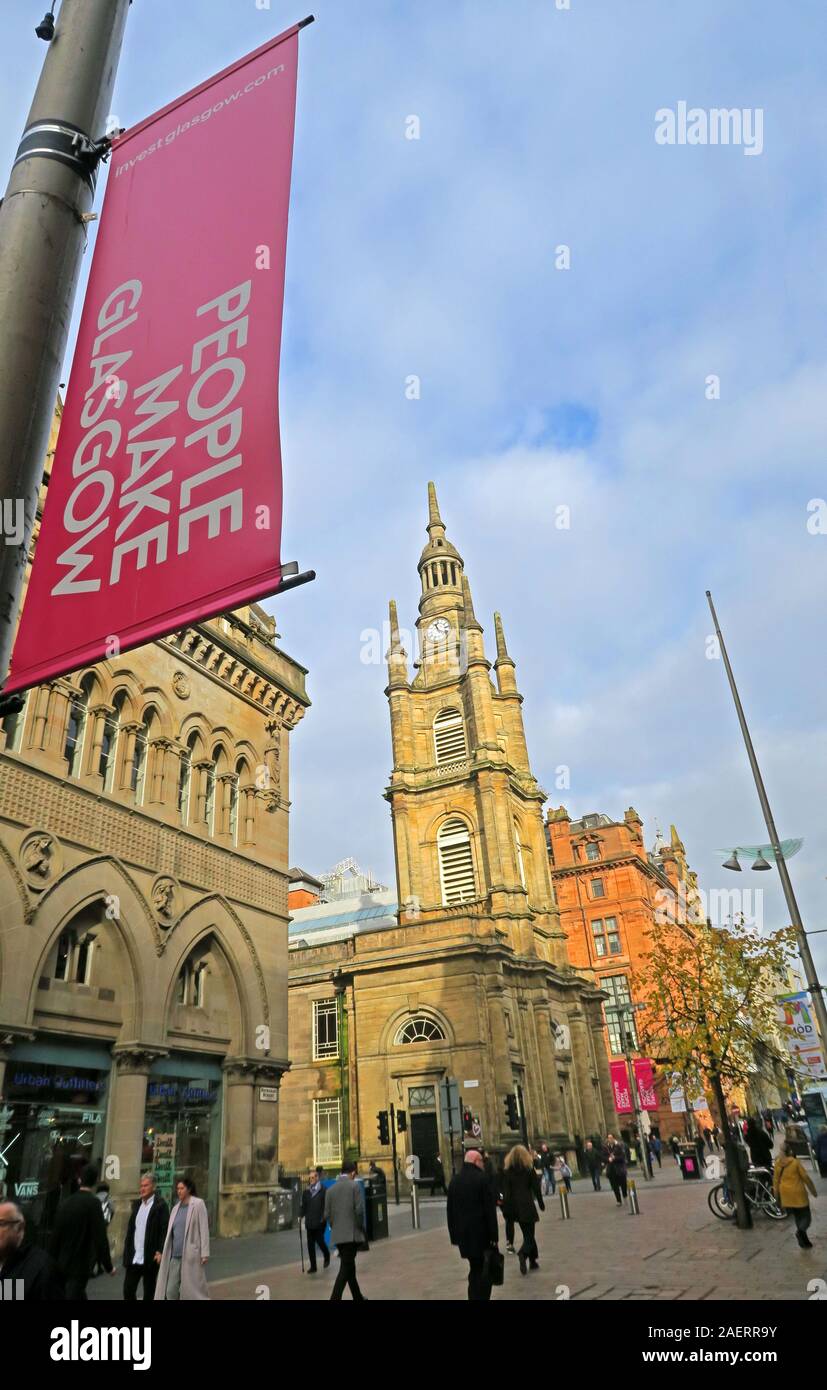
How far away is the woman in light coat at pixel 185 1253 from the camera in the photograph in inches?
357

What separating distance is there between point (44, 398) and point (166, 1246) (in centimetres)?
903

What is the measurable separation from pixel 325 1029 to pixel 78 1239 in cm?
3516

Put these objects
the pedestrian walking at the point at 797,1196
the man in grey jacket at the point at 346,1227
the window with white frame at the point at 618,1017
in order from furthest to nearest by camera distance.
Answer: the window with white frame at the point at 618,1017, the pedestrian walking at the point at 797,1196, the man in grey jacket at the point at 346,1227

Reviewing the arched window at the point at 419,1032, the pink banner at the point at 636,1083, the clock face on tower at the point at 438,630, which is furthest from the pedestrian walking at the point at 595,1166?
the clock face on tower at the point at 438,630

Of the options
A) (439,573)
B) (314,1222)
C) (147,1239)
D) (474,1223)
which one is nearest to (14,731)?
(147,1239)

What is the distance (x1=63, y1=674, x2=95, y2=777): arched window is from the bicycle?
50.5 feet

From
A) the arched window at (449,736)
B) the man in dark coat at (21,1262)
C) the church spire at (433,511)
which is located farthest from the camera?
the church spire at (433,511)

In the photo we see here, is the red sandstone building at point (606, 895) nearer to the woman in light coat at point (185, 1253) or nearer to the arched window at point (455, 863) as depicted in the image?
the arched window at point (455, 863)

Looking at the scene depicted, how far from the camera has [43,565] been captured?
15.9 feet

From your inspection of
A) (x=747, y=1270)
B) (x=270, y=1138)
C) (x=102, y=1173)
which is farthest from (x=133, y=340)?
(x=270, y=1138)

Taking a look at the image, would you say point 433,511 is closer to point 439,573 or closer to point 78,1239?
point 439,573

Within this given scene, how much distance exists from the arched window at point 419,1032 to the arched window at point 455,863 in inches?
325

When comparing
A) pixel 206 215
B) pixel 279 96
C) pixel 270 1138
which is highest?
pixel 279 96

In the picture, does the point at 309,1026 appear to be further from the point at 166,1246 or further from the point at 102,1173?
the point at 166,1246
